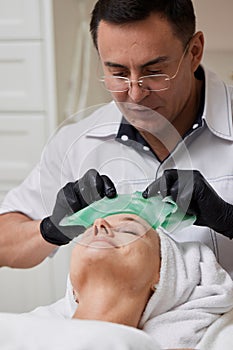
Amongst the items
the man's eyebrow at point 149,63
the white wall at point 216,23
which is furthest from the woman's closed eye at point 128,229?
the white wall at point 216,23

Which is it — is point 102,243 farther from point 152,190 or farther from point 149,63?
point 149,63

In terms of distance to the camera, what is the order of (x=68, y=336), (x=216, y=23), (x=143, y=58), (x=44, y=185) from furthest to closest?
(x=216, y=23) < (x=44, y=185) < (x=143, y=58) < (x=68, y=336)

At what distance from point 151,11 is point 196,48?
16 centimetres

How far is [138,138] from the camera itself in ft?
5.06

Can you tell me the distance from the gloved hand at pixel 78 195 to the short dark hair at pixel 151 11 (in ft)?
1.07

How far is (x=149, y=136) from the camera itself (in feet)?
4.95

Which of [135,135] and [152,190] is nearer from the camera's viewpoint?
[152,190]

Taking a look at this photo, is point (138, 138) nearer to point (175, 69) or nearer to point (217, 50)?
point (175, 69)

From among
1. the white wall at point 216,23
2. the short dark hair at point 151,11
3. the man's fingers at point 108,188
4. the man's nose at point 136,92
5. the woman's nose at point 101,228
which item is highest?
the short dark hair at point 151,11

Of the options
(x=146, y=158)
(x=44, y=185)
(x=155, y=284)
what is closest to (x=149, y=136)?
(x=146, y=158)

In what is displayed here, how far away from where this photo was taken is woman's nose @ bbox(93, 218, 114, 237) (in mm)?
1288

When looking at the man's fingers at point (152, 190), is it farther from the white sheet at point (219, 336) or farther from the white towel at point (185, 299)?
the white sheet at point (219, 336)

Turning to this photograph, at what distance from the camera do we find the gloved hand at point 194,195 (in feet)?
4.31

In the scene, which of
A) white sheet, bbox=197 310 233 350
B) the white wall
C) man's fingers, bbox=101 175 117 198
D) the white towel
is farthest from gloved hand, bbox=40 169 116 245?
the white wall
